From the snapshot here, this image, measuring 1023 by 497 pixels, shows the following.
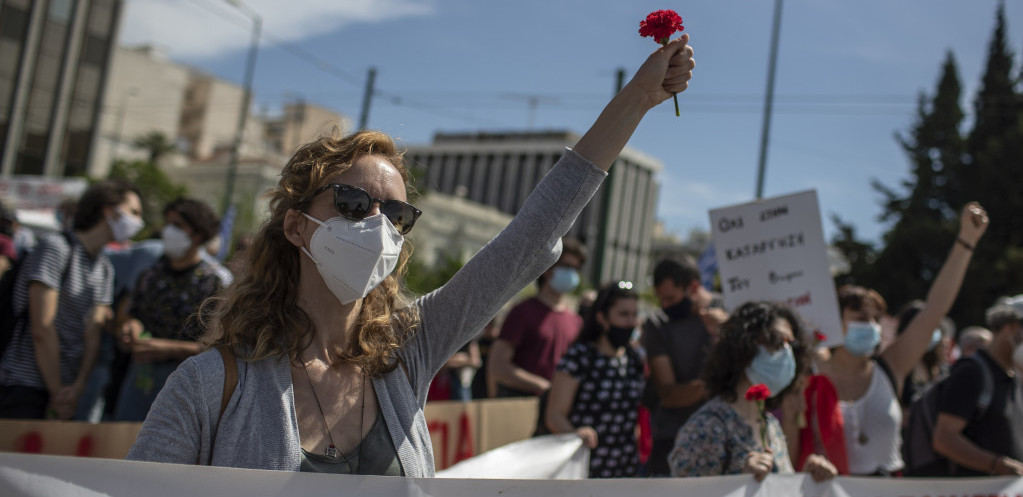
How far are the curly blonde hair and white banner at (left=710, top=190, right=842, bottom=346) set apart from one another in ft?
9.40

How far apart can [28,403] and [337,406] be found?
3.10 m

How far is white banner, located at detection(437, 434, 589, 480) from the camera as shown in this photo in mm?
Result: 4301

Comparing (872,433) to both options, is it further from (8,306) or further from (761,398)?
(8,306)

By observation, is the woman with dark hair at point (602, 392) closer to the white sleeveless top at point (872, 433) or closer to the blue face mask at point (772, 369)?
the white sleeveless top at point (872, 433)

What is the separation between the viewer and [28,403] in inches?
168

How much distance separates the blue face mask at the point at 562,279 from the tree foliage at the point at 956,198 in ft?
86.2

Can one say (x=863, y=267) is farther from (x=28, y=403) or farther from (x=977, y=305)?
(x=28, y=403)

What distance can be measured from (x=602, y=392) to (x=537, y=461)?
1.72 feet

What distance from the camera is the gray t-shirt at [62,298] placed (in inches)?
167

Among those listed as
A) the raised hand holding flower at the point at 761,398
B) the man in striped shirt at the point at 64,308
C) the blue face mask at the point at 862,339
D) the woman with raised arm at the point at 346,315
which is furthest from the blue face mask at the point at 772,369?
the man in striped shirt at the point at 64,308

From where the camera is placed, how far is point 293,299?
206 cm

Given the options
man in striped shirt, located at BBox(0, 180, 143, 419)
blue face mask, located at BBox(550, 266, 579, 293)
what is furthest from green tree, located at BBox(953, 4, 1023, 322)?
man in striped shirt, located at BBox(0, 180, 143, 419)

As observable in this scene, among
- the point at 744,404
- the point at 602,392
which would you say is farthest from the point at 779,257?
the point at 744,404

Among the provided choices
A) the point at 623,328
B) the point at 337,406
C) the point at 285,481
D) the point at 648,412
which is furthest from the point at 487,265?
the point at 648,412
